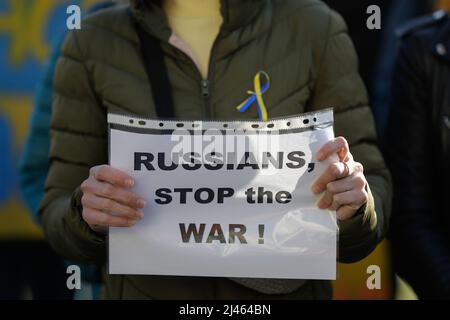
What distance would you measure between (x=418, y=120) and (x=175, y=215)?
2.97 ft

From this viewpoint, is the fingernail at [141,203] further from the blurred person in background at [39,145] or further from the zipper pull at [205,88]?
the blurred person in background at [39,145]

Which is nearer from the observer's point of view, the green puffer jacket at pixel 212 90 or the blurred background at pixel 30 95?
the green puffer jacket at pixel 212 90

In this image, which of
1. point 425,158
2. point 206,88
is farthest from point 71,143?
point 425,158

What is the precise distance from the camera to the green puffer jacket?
2131 mm

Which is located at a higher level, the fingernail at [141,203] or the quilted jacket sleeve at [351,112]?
the quilted jacket sleeve at [351,112]

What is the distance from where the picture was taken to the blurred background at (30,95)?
3246 mm

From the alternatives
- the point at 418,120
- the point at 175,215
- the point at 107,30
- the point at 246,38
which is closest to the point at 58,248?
Answer: the point at 175,215

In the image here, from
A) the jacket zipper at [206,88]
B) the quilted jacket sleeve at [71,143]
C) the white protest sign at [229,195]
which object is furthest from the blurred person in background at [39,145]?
the white protest sign at [229,195]

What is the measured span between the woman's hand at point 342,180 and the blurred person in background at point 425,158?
2.04 feet

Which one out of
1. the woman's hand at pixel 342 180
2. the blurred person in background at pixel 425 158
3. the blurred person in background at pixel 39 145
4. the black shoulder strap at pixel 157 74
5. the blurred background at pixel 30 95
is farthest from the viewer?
the blurred background at pixel 30 95

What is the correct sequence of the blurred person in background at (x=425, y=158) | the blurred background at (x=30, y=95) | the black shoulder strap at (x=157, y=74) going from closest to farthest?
the black shoulder strap at (x=157, y=74) → the blurred person in background at (x=425, y=158) → the blurred background at (x=30, y=95)

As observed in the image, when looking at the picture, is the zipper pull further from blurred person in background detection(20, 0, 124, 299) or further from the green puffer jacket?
blurred person in background detection(20, 0, 124, 299)

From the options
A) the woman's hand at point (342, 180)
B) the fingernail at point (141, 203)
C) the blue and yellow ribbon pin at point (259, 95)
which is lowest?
the fingernail at point (141, 203)

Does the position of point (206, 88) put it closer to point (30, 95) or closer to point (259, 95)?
point (259, 95)
